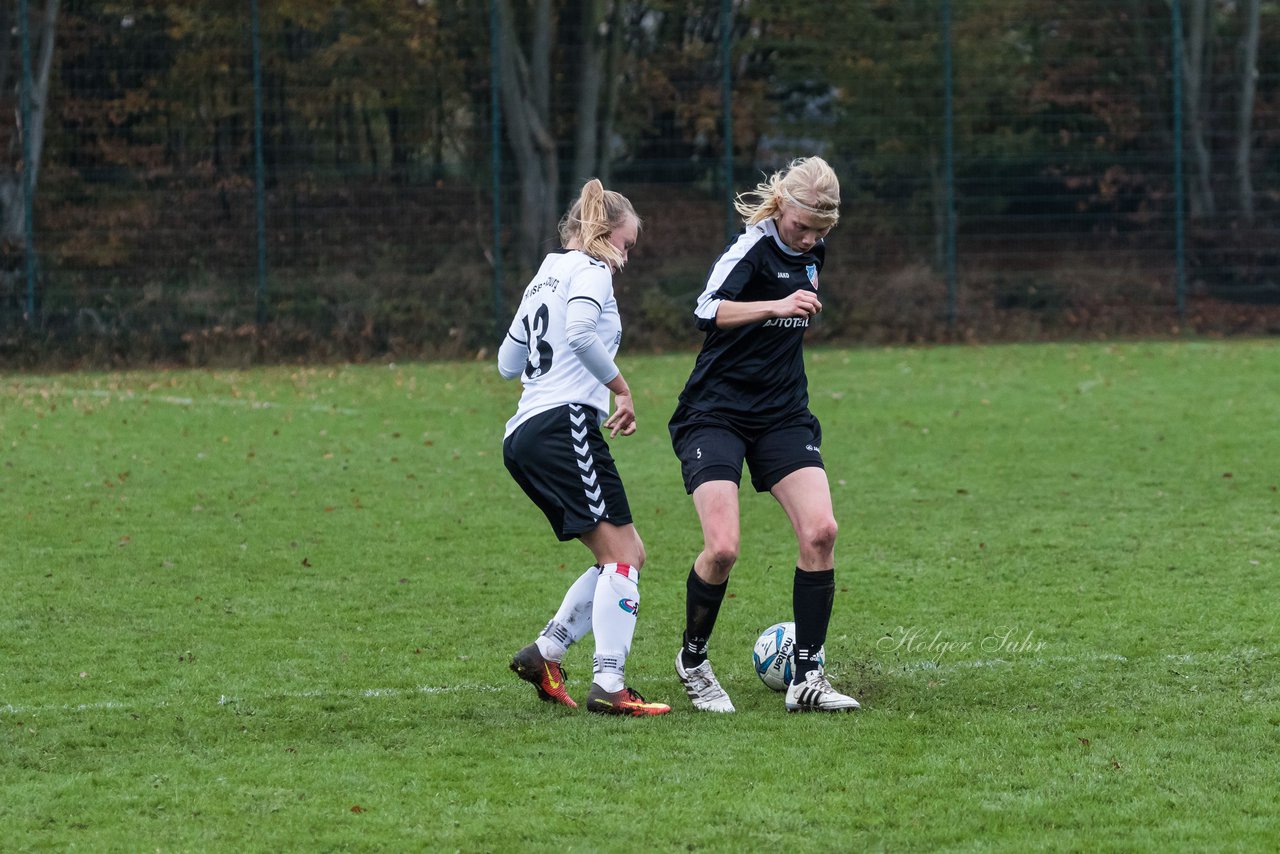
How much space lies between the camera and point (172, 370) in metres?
18.5

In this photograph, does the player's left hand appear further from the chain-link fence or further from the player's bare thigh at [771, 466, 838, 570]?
the chain-link fence

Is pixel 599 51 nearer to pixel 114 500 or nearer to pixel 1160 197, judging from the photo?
pixel 1160 197

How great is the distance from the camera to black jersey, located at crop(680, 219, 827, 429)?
5719mm

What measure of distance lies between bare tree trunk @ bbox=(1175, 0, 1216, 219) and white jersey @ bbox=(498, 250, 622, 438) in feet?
54.2

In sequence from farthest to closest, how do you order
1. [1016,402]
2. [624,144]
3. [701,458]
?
1. [624,144]
2. [1016,402]
3. [701,458]

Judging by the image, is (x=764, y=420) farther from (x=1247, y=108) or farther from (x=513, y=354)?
(x=1247, y=108)

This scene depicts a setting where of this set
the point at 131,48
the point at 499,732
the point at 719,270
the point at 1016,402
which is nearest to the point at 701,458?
the point at 719,270

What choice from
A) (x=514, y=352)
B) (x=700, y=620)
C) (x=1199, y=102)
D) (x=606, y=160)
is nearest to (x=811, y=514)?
(x=700, y=620)

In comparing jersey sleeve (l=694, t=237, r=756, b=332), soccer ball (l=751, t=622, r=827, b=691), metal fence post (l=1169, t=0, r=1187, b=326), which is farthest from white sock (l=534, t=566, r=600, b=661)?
metal fence post (l=1169, t=0, r=1187, b=326)

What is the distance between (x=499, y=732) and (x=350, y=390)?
36.9ft

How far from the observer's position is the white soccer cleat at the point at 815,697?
549 cm

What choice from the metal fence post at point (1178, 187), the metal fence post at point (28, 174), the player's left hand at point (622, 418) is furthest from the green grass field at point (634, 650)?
the metal fence post at point (1178, 187)

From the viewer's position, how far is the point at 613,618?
5.67 meters

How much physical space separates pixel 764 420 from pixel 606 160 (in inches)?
566
